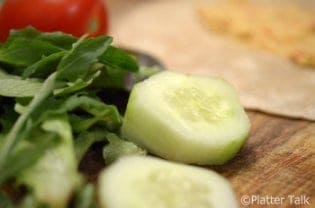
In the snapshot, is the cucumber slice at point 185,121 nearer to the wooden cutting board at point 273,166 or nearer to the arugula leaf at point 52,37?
the wooden cutting board at point 273,166

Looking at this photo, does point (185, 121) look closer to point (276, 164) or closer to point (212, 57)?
point (276, 164)

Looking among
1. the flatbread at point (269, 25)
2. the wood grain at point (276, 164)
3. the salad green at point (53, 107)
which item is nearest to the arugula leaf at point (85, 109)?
the salad green at point (53, 107)

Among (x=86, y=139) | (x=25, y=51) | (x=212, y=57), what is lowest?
(x=212, y=57)

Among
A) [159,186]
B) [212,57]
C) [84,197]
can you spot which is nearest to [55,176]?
[84,197]

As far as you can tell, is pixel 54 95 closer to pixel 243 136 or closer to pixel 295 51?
pixel 243 136

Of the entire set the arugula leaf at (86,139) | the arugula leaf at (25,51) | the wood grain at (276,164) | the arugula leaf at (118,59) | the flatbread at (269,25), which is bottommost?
the flatbread at (269,25)

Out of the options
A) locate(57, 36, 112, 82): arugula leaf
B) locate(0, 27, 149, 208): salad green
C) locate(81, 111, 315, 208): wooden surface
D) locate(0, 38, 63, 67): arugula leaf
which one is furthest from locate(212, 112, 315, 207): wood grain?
locate(0, 38, 63, 67): arugula leaf
